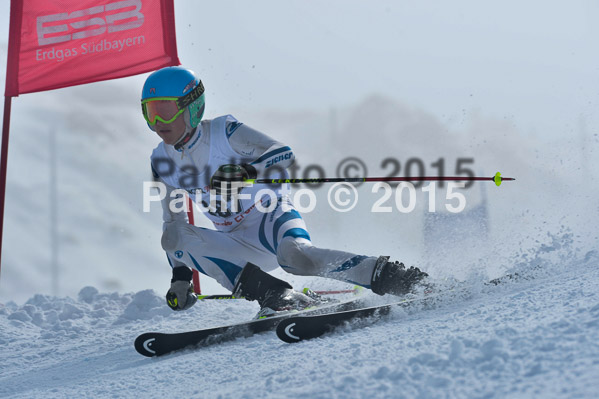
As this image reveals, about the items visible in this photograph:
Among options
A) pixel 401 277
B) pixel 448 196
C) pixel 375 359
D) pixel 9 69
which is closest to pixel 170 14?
pixel 9 69

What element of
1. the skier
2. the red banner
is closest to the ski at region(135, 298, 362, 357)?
the skier

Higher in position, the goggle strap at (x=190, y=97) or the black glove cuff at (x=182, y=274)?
the goggle strap at (x=190, y=97)

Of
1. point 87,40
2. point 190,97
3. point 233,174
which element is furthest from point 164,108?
point 87,40

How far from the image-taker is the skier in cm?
407

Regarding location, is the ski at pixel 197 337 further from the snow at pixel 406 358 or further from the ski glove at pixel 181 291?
the ski glove at pixel 181 291

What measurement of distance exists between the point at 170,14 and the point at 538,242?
4981 millimetres

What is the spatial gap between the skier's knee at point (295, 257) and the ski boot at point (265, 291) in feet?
0.70

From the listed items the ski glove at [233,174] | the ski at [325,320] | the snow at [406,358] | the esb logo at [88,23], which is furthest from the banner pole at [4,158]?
the ski at [325,320]

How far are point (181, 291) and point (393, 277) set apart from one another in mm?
1738

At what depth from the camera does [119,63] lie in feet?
23.3

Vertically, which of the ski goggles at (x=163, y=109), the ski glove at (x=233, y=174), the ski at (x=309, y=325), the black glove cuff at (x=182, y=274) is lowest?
the ski at (x=309, y=325)

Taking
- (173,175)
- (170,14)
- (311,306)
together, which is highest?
(170,14)

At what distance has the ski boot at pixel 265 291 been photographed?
411 cm

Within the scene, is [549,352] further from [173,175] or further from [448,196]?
[448,196]
